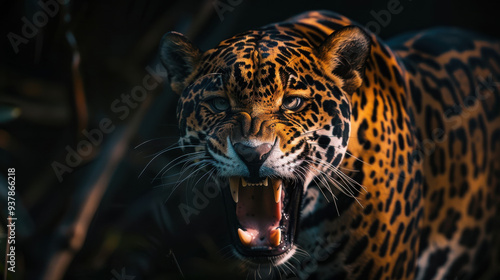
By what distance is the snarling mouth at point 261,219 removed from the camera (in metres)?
2.56

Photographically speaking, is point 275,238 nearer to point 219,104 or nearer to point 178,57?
point 219,104

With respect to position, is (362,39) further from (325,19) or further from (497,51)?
(497,51)

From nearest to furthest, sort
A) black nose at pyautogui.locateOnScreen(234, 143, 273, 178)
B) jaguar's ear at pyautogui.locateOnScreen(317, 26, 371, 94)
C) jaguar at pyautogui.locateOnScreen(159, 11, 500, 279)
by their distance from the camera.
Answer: black nose at pyautogui.locateOnScreen(234, 143, 273, 178) < jaguar at pyautogui.locateOnScreen(159, 11, 500, 279) < jaguar's ear at pyautogui.locateOnScreen(317, 26, 371, 94)

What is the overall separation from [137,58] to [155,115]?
0.42 metres

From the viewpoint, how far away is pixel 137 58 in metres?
3.98

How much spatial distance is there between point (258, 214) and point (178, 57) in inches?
32.0

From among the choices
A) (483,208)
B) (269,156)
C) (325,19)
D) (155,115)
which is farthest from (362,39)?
(155,115)

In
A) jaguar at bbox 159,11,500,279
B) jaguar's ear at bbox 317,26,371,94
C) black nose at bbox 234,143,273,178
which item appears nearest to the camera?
black nose at bbox 234,143,273,178

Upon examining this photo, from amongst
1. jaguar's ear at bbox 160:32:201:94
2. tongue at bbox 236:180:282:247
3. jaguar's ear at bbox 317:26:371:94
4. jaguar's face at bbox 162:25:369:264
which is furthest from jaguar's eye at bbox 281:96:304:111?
jaguar's ear at bbox 160:32:201:94

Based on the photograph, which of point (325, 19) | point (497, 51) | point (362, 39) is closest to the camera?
point (362, 39)

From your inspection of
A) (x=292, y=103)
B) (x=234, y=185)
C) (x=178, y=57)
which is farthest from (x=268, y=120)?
(x=178, y=57)

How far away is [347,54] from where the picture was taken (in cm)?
270

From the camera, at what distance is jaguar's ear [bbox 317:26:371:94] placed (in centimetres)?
267

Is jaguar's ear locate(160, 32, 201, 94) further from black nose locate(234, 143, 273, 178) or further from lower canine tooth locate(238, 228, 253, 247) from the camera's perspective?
lower canine tooth locate(238, 228, 253, 247)
